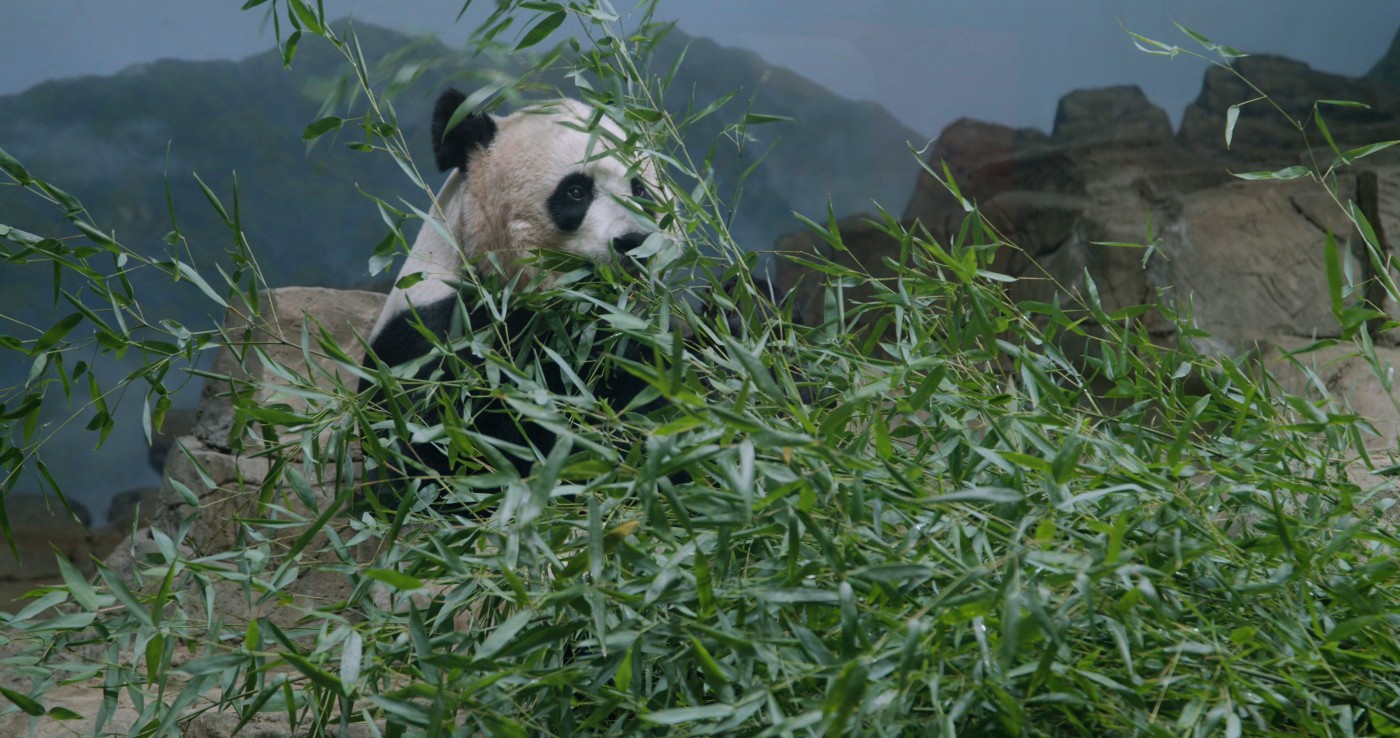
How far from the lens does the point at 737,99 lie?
3.42 metres

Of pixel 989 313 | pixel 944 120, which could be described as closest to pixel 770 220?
pixel 944 120

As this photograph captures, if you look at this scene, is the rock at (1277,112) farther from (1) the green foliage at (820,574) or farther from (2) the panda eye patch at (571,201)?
(1) the green foliage at (820,574)

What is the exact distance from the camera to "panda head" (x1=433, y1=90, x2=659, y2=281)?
1687 millimetres

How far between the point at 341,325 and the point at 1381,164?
3153 mm

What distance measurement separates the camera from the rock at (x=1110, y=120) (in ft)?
11.6

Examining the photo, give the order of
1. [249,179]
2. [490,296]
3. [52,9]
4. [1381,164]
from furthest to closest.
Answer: [1381,164] → [249,179] → [52,9] → [490,296]

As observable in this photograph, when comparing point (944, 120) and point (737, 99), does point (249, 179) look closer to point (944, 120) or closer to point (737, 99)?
point (737, 99)

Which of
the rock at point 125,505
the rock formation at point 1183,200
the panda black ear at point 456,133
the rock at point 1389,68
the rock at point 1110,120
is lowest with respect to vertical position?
the rock at point 125,505

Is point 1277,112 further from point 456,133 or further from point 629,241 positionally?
point 456,133

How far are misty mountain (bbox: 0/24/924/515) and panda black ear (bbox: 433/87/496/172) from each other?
115 centimetres

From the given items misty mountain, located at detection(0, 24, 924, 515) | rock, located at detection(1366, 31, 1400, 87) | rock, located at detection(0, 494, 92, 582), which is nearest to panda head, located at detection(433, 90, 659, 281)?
misty mountain, located at detection(0, 24, 924, 515)

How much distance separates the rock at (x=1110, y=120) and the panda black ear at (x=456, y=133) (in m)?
2.35

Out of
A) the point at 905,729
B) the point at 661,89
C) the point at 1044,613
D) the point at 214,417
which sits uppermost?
the point at 661,89

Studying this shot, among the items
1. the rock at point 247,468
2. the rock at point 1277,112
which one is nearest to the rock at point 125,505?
the rock at point 247,468
